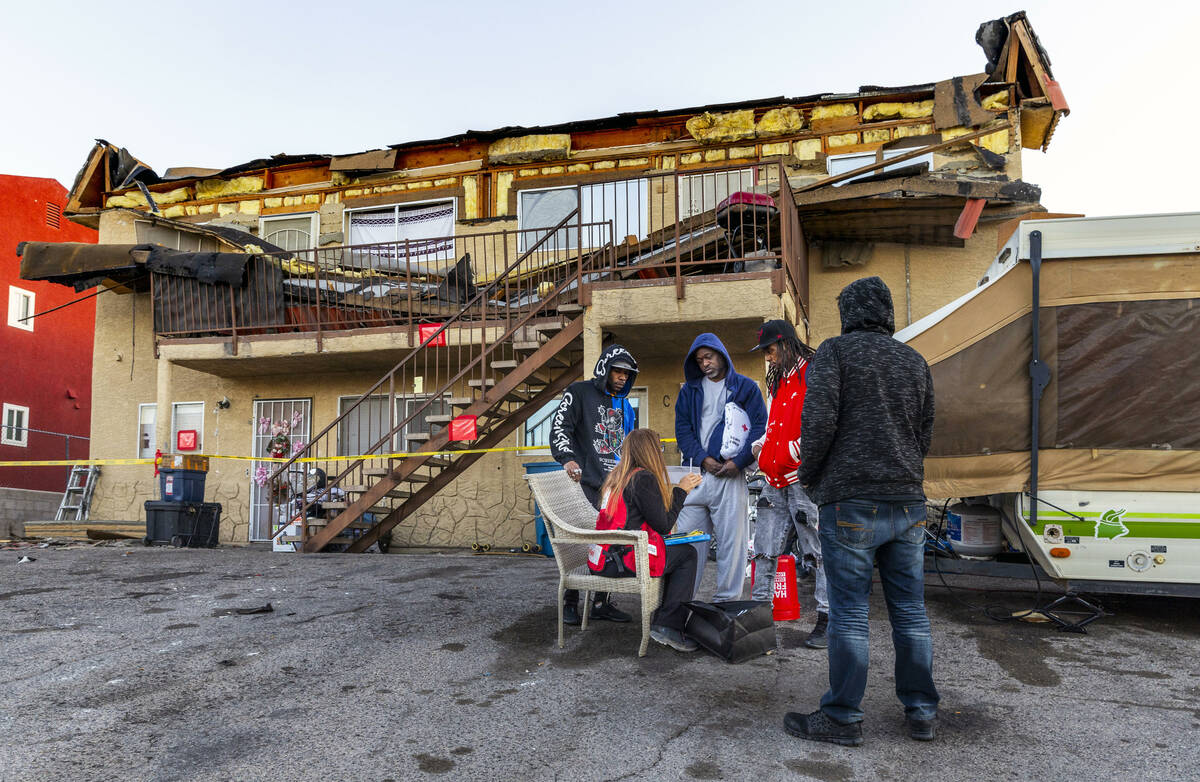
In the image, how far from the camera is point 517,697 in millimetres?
3732

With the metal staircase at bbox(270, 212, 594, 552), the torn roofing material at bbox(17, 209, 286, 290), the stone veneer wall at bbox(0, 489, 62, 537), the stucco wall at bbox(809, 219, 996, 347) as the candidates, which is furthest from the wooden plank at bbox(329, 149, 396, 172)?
the stone veneer wall at bbox(0, 489, 62, 537)

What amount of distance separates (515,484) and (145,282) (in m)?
7.24

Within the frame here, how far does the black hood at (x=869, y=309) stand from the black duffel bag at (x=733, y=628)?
1.77m

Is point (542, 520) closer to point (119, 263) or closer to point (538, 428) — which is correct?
point (538, 428)

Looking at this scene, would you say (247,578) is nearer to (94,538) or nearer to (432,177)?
(94,538)

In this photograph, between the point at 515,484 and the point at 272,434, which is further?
the point at 272,434

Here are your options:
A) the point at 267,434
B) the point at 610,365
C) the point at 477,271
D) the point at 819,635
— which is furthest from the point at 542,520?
the point at 819,635

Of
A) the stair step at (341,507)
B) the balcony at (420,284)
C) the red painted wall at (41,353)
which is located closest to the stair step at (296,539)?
the stair step at (341,507)

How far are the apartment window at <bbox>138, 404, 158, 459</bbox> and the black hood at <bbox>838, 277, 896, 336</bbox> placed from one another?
1341cm

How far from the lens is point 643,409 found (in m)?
12.0

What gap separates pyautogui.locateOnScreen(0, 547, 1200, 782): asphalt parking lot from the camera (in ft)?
9.73

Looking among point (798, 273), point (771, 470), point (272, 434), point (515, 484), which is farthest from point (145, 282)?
point (771, 470)

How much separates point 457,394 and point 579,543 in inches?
333

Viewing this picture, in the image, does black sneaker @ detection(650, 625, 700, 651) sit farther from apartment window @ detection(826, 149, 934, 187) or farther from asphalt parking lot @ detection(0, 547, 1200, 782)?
apartment window @ detection(826, 149, 934, 187)
